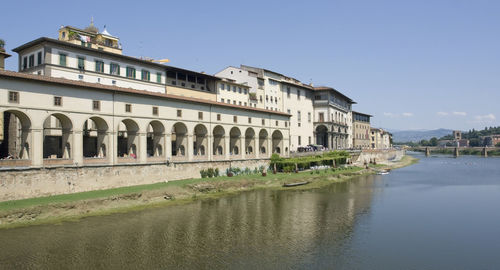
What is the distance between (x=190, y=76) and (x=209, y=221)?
3782 cm

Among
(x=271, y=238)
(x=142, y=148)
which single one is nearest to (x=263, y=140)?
(x=142, y=148)

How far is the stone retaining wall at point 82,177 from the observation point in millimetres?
35625

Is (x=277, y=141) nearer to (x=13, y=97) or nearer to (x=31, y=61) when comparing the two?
(x=31, y=61)

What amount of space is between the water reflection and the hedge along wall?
88.3 ft

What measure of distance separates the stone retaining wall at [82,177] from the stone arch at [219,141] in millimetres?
6650

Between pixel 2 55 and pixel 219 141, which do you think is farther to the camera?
pixel 219 141

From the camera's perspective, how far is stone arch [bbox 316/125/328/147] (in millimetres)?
104250

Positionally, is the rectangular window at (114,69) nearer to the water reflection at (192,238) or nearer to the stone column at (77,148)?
the stone column at (77,148)

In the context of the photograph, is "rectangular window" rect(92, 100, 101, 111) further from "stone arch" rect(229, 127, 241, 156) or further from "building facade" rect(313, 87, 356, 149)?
"building facade" rect(313, 87, 356, 149)

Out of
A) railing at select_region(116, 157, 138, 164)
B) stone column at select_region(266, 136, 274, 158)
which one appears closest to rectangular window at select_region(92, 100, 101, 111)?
railing at select_region(116, 157, 138, 164)

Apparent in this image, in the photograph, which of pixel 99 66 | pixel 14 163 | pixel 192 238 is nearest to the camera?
pixel 192 238

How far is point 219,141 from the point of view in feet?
211

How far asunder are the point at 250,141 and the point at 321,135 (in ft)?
128

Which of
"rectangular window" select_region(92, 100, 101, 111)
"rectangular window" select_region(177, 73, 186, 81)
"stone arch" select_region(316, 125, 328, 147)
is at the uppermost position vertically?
"rectangular window" select_region(177, 73, 186, 81)
